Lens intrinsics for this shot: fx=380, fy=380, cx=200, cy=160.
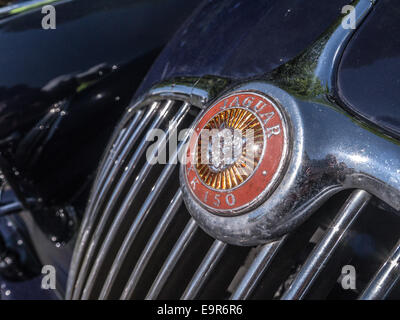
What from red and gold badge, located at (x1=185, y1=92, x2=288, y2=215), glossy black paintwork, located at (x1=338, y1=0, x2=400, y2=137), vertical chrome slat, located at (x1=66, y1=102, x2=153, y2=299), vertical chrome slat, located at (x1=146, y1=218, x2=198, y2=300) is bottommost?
vertical chrome slat, located at (x1=66, y1=102, x2=153, y2=299)

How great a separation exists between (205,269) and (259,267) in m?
0.16

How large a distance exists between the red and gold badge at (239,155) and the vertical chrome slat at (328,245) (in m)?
0.15

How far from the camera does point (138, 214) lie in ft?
3.80

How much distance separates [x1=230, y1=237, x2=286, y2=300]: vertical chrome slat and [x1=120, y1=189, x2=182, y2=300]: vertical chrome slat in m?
0.28

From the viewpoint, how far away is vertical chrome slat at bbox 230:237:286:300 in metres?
0.84

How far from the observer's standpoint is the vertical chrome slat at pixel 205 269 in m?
0.93

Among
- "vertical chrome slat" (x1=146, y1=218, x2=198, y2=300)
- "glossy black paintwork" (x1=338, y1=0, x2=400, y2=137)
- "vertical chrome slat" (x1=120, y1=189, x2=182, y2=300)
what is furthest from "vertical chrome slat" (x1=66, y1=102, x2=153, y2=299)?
"glossy black paintwork" (x1=338, y1=0, x2=400, y2=137)

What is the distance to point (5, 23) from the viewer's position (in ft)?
4.99

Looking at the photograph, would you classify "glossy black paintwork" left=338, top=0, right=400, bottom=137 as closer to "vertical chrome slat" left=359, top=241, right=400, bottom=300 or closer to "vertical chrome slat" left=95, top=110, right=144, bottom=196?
"vertical chrome slat" left=359, top=241, right=400, bottom=300

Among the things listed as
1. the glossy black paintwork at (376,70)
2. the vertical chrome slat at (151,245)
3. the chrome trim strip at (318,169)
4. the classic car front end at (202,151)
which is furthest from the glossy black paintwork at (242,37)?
the vertical chrome slat at (151,245)

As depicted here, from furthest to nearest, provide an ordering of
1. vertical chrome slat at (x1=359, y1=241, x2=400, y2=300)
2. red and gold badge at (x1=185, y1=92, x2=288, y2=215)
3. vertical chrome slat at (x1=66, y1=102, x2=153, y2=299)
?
vertical chrome slat at (x1=66, y1=102, x2=153, y2=299) < red and gold badge at (x1=185, y1=92, x2=288, y2=215) < vertical chrome slat at (x1=359, y1=241, x2=400, y2=300)

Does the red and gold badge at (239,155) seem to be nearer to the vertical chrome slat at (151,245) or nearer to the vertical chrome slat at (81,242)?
the vertical chrome slat at (151,245)

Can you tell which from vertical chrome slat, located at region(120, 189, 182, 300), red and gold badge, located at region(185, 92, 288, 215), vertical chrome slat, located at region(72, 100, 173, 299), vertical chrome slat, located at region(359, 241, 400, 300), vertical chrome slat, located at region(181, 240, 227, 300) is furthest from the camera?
vertical chrome slat, located at region(72, 100, 173, 299)
